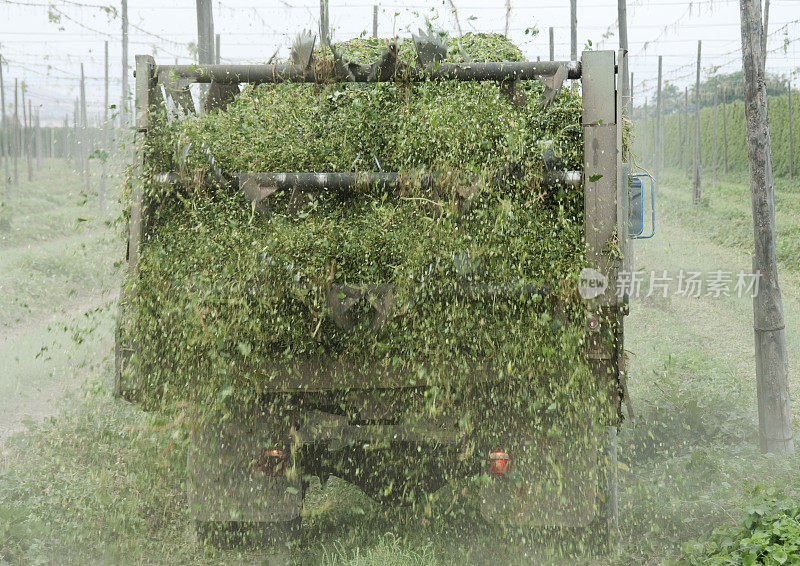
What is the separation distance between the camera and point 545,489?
4.14 meters

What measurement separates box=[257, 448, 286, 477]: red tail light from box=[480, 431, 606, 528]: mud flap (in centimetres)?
112

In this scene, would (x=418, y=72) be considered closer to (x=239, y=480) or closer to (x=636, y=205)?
(x=636, y=205)

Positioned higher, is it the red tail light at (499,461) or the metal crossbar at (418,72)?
the metal crossbar at (418,72)

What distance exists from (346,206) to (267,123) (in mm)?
676

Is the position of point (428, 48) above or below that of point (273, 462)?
above

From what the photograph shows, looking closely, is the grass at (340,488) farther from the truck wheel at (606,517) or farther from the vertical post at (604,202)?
the vertical post at (604,202)

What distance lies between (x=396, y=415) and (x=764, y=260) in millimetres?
4201

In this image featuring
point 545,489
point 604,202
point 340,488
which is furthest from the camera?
point 340,488

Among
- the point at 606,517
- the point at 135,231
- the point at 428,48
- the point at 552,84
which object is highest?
the point at 428,48

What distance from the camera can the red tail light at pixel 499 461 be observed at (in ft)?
13.4

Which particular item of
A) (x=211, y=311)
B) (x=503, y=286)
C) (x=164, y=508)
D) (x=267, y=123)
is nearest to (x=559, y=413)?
(x=503, y=286)

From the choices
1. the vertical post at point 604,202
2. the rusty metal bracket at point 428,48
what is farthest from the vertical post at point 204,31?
the vertical post at point 604,202

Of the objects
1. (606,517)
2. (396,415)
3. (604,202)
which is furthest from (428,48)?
(606,517)

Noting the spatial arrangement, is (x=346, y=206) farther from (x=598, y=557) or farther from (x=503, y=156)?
(x=598, y=557)
